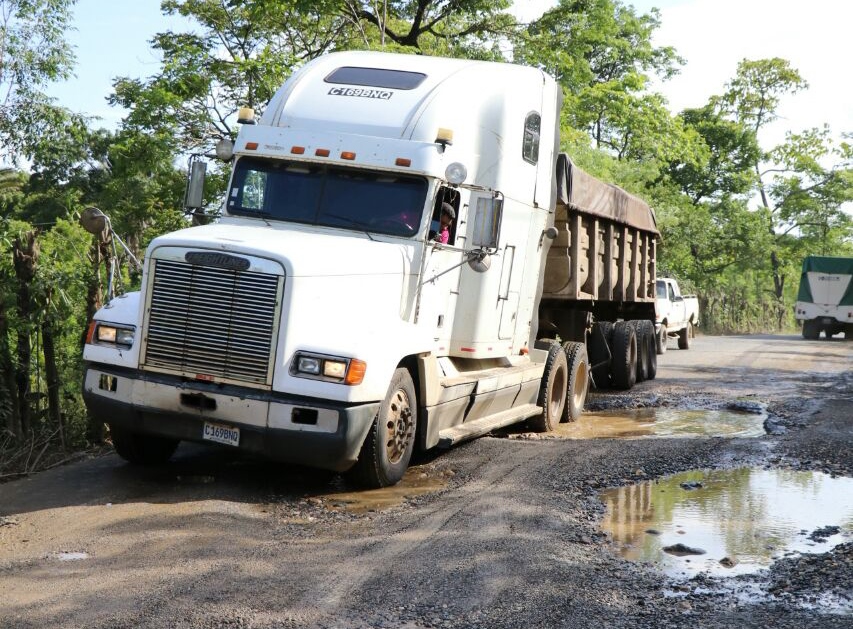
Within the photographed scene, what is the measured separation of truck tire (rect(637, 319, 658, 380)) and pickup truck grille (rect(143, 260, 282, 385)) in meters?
11.0

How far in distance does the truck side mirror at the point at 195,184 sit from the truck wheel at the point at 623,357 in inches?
346

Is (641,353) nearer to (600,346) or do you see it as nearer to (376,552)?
(600,346)

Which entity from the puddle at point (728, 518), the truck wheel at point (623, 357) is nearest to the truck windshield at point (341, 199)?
the puddle at point (728, 518)

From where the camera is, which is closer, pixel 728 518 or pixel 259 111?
pixel 728 518

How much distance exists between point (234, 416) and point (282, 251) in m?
1.24

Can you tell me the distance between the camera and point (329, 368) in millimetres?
7160

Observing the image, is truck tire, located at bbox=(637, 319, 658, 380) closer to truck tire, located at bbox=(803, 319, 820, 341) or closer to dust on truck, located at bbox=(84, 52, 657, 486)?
dust on truck, located at bbox=(84, 52, 657, 486)

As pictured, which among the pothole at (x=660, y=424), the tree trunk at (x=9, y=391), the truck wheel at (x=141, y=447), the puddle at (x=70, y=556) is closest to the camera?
the puddle at (x=70, y=556)

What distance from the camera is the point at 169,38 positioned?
23.1 meters

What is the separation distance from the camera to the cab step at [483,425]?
8.75m

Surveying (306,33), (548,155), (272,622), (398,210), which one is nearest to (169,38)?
(306,33)

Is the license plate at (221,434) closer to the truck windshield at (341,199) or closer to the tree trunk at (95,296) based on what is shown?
the truck windshield at (341,199)

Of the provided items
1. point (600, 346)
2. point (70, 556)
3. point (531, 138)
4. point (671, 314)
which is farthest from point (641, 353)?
point (70, 556)

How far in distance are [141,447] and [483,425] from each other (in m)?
3.20
